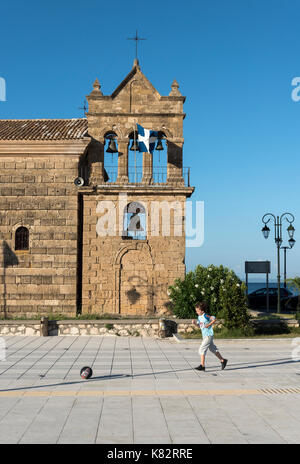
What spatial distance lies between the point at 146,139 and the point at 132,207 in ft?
10.8

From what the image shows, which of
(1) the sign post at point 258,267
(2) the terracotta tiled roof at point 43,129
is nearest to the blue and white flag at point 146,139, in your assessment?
(2) the terracotta tiled roof at point 43,129

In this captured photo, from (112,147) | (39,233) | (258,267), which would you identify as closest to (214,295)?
(258,267)

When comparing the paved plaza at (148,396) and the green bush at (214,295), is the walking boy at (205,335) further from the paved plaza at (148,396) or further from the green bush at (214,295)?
the green bush at (214,295)

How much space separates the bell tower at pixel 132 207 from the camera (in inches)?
885

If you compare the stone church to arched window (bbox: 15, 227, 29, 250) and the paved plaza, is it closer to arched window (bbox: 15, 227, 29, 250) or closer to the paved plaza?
arched window (bbox: 15, 227, 29, 250)

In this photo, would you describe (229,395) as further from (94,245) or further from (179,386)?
(94,245)

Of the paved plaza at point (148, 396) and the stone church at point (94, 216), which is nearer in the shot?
the paved plaza at point (148, 396)

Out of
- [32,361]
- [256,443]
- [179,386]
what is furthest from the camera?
[32,361]

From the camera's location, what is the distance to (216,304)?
19.4 m

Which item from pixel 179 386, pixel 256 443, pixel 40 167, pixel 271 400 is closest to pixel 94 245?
pixel 40 167

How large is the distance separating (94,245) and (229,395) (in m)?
A: 14.2

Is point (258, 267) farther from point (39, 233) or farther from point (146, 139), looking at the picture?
point (39, 233)

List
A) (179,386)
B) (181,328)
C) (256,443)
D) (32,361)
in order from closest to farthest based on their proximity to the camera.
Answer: (256,443) < (179,386) < (32,361) < (181,328)

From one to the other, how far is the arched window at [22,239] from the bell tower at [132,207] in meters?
2.73
